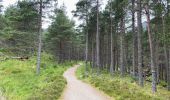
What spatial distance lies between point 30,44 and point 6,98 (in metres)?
39.1

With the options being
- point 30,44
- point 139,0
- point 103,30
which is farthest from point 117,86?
point 30,44

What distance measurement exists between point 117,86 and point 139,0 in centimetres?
873

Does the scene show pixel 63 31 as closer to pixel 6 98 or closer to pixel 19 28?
pixel 19 28

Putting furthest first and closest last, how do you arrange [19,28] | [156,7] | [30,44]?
1. [30,44]
2. [19,28]
3. [156,7]

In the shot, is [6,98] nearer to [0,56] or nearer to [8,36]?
[0,56]

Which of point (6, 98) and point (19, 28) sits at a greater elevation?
point (19, 28)

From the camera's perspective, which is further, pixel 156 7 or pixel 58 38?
pixel 58 38

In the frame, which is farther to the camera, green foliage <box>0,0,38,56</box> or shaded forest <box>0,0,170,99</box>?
green foliage <box>0,0,38,56</box>

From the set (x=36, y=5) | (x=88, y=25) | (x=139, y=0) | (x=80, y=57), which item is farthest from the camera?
(x=80, y=57)

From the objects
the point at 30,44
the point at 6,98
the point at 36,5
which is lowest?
the point at 6,98

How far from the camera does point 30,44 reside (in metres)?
57.9

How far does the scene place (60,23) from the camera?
55.4m

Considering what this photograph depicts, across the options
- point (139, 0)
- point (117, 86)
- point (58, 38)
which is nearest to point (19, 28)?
point (58, 38)

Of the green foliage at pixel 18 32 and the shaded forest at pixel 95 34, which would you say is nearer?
the shaded forest at pixel 95 34
